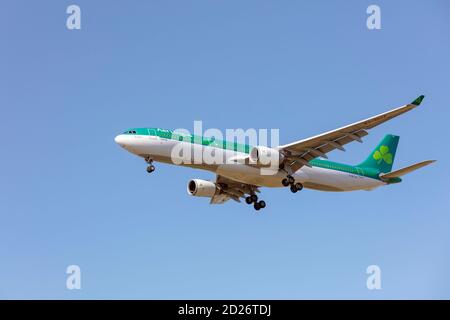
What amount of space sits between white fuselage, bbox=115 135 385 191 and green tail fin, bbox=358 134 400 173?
5.51 m

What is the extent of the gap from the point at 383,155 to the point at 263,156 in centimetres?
1507

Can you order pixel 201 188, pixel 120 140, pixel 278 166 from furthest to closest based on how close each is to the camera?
pixel 201 188, pixel 278 166, pixel 120 140

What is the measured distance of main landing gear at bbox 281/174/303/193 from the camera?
54062 mm

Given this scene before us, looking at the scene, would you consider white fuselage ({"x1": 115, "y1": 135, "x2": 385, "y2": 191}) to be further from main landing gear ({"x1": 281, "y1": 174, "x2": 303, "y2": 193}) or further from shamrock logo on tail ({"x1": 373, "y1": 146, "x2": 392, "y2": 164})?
shamrock logo on tail ({"x1": 373, "y1": 146, "x2": 392, "y2": 164})

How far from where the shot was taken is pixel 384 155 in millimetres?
62938

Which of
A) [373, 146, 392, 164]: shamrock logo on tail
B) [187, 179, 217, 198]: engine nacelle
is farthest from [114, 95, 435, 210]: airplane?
[373, 146, 392, 164]: shamrock logo on tail

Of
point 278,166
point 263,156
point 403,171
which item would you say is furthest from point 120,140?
point 403,171

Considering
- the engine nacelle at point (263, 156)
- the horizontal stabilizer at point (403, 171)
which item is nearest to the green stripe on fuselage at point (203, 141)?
the engine nacelle at point (263, 156)

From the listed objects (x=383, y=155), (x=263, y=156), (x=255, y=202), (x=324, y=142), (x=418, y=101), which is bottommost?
(x=255, y=202)

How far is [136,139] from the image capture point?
168 ft

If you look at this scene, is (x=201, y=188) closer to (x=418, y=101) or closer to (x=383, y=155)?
(x=383, y=155)

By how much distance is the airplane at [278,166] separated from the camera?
2016 inches
